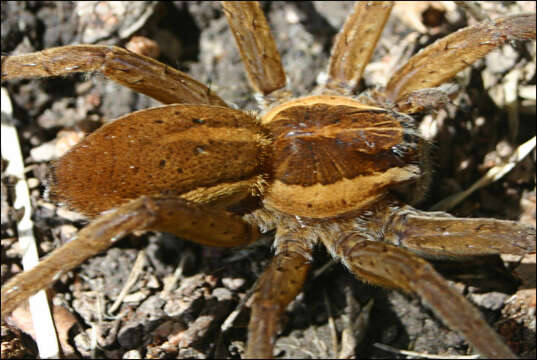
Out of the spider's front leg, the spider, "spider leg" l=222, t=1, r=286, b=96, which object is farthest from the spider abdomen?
"spider leg" l=222, t=1, r=286, b=96

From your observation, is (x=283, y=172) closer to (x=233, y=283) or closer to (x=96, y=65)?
(x=233, y=283)

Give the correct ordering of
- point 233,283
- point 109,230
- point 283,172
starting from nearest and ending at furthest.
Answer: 1. point 109,230
2. point 283,172
3. point 233,283

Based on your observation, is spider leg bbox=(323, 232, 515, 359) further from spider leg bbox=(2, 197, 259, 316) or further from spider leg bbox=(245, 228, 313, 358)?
spider leg bbox=(2, 197, 259, 316)

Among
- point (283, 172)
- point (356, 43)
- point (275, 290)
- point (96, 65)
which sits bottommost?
point (275, 290)

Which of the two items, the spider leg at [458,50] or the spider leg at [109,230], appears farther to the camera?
the spider leg at [458,50]

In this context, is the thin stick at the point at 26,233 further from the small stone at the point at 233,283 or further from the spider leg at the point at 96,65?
the small stone at the point at 233,283

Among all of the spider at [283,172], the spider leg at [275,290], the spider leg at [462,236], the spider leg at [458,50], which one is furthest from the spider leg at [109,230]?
the spider leg at [458,50]

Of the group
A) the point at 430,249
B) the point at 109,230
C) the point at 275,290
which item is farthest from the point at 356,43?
the point at 109,230
